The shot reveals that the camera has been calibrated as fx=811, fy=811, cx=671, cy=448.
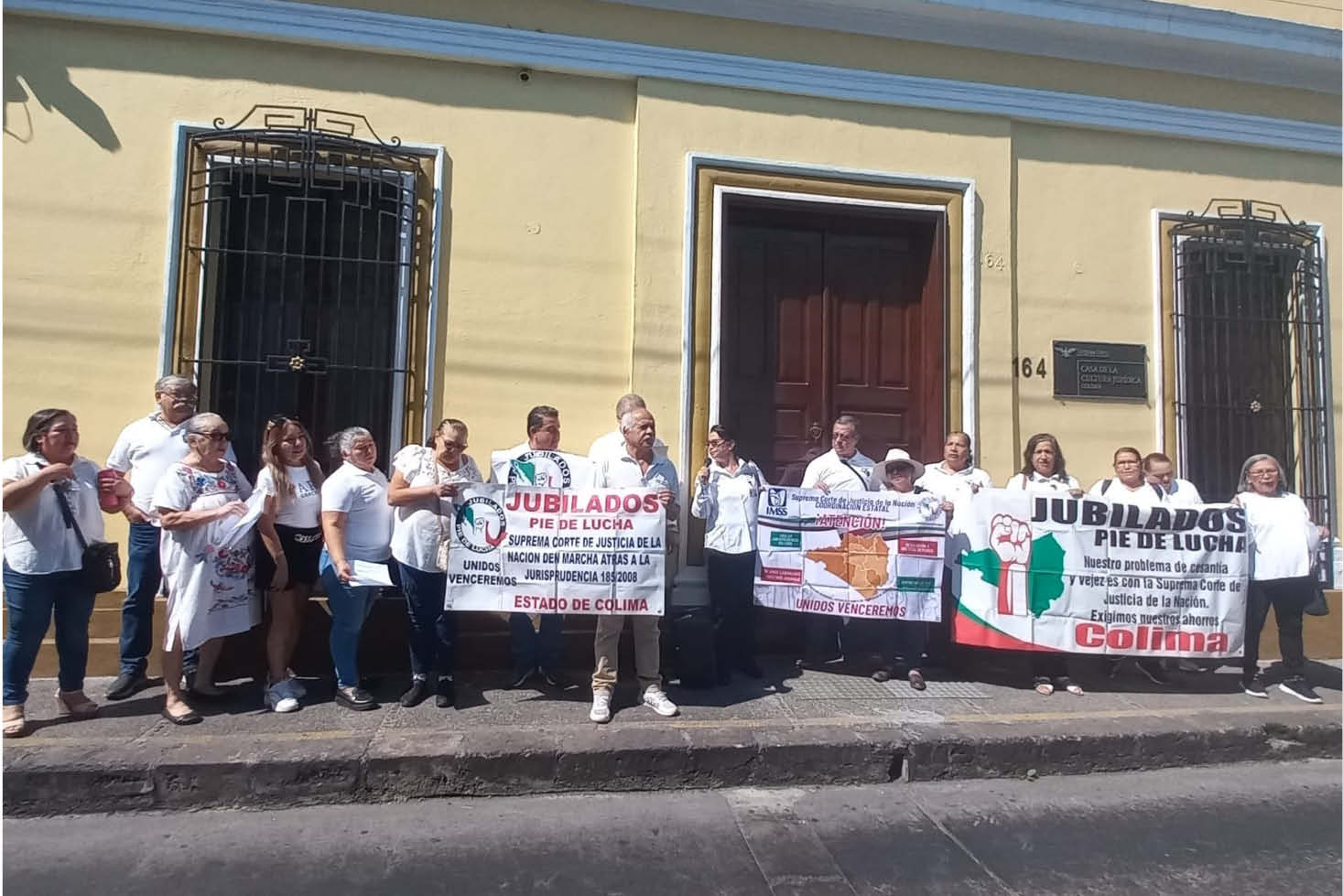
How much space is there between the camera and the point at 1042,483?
550cm

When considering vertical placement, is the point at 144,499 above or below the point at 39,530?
above

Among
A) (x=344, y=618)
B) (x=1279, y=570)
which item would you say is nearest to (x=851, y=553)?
(x=1279, y=570)

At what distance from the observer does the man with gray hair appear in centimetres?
460

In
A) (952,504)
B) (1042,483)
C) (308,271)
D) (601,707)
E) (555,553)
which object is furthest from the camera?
(308,271)

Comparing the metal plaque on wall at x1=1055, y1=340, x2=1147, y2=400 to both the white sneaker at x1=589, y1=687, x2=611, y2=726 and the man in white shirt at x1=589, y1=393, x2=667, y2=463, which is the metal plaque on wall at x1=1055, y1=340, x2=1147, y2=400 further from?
the white sneaker at x1=589, y1=687, x2=611, y2=726

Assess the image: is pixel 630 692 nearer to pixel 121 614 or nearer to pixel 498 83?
pixel 121 614

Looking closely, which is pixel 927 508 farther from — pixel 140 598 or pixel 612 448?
pixel 140 598

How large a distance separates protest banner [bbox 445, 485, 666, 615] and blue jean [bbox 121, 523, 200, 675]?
1.70 m

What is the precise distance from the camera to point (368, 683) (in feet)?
15.9

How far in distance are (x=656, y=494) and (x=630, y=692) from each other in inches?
49.0

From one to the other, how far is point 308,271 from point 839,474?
396 cm

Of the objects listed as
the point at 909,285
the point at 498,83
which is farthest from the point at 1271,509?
the point at 498,83

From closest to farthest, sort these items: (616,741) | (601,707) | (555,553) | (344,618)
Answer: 1. (616,741)
2. (601,707)
3. (344,618)
4. (555,553)

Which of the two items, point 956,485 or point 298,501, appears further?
point 956,485
